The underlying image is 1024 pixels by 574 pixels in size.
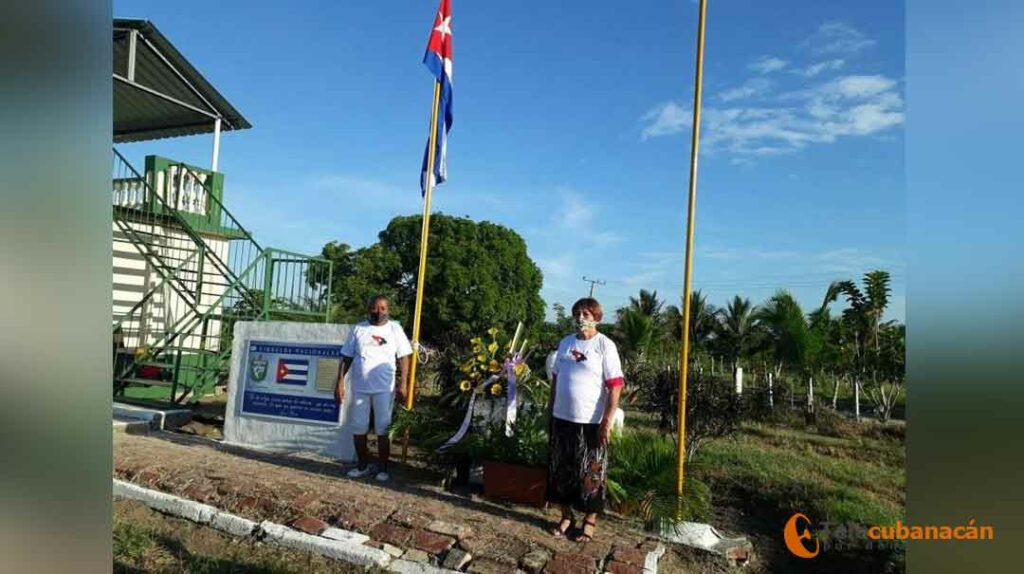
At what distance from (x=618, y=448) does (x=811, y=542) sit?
1.54 metres

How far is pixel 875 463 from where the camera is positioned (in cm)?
819

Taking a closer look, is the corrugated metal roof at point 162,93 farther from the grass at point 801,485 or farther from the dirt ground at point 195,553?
the grass at point 801,485

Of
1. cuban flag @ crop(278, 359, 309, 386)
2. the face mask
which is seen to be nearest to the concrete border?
the face mask

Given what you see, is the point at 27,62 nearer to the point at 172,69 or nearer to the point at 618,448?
the point at 618,448

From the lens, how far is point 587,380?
430 centimetres

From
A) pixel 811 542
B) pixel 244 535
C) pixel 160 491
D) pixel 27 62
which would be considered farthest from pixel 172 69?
pixel 27 62

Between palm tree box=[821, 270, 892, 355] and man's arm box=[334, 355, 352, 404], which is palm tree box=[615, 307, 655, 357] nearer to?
palm tree box=[821, 270, 892, 355]

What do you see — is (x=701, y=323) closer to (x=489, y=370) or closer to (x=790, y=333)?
(x=790, y=333)

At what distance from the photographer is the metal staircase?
967 cm

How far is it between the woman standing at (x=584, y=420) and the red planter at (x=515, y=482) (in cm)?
56

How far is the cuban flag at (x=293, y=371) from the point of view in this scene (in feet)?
22.9

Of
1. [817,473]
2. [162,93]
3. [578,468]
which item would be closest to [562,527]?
[578,468]

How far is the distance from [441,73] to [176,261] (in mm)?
6618

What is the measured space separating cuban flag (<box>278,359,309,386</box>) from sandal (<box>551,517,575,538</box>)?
3630mm
